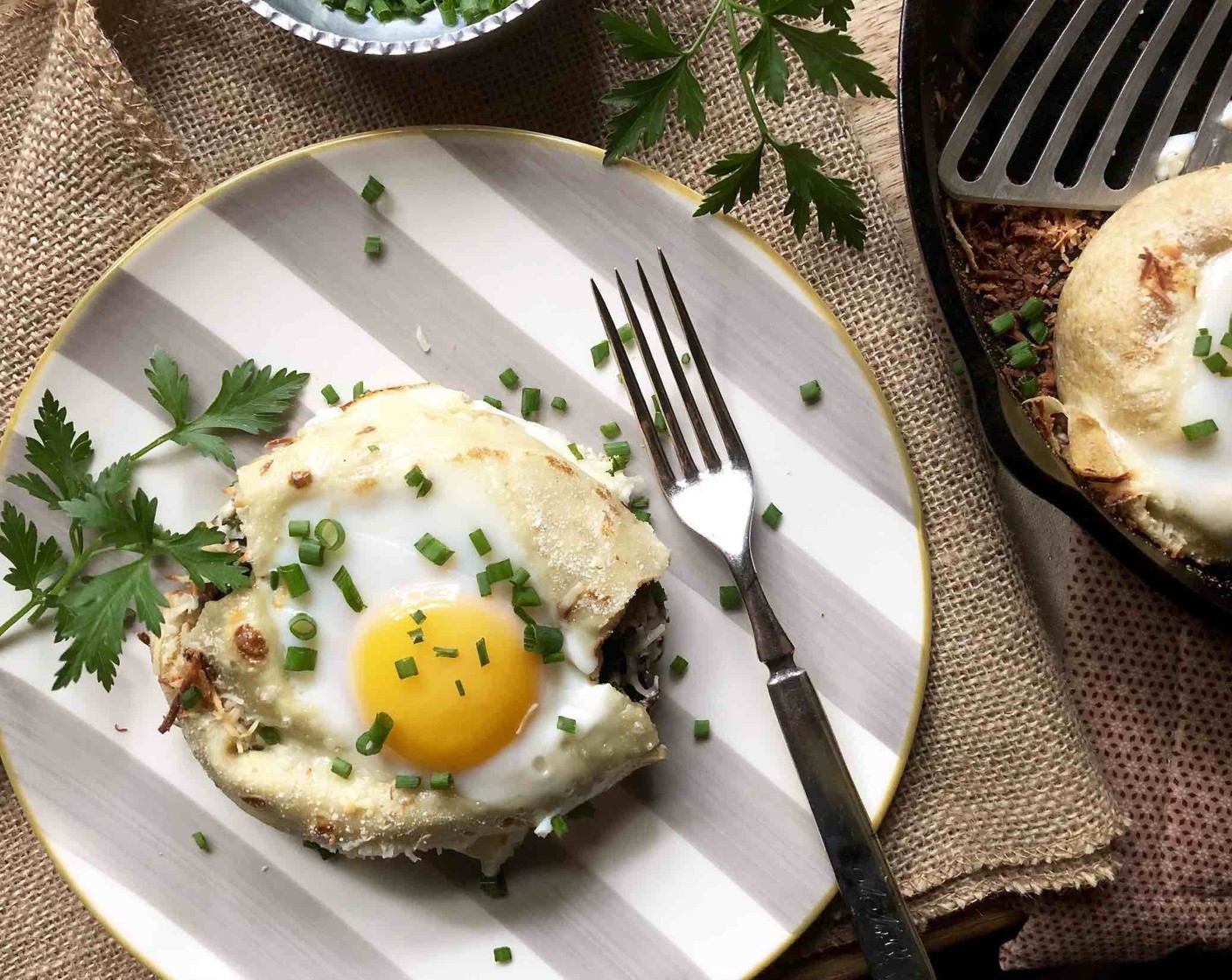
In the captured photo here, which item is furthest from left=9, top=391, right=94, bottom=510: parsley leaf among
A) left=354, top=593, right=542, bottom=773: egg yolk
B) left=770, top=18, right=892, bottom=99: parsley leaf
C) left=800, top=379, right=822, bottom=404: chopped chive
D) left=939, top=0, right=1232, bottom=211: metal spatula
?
left=939, top=0, right=1232, bottom=211: metal spatula

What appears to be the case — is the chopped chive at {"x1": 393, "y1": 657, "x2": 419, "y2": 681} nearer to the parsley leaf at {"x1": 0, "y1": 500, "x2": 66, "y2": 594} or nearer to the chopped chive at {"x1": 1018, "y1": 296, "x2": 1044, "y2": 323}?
the parsley leaf at {"x1": 0, "y1": 500, "x2": 66, "y2": 594}

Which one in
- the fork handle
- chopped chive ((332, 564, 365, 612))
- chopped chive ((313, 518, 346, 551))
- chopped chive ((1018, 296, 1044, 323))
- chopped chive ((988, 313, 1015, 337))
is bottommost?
the fork handle

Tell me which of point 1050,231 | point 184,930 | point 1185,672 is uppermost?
point 1050,231

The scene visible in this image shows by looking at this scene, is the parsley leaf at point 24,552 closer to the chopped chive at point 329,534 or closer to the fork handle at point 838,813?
the chopped chive at point 329,534

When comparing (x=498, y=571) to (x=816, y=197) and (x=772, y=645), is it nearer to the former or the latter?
(x=772, y=645)

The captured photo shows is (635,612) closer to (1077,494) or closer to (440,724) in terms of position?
(440,724)

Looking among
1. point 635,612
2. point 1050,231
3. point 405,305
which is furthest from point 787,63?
point 635,612

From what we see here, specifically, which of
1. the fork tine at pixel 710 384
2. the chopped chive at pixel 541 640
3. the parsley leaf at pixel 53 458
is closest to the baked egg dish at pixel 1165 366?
the fork tine at pixel 710 384

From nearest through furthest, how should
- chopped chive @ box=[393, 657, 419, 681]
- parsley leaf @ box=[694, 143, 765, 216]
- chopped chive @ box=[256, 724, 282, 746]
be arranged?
chopped chive @ box=[393, 657, 419, 681] < chopped chive @ box=[256, 724, 282, 746] < parsley leaf @ box=[694, 143, 765, 216]

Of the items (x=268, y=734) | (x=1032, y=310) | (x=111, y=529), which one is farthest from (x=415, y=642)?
(x=1032, y=310)
